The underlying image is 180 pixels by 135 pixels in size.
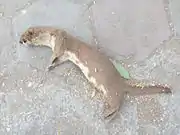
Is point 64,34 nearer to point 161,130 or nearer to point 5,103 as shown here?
point 5,103

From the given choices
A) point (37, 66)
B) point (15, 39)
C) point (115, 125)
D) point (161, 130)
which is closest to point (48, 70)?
point (37, 66)

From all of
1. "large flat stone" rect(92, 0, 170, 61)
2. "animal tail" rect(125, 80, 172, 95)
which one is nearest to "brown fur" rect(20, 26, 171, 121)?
"animal tail" rect(125, 80, 172, 95)

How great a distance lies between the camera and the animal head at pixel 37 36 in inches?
94.3

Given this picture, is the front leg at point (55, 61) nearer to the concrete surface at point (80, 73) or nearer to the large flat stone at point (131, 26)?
the concrete surface at point (80, 73)

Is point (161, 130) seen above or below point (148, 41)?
below

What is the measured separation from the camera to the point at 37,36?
2.40 meters

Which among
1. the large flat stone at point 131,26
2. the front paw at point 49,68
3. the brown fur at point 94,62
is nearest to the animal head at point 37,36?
the brown fur at point 94,62

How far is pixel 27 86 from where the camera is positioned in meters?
2.34

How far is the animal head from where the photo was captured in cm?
239

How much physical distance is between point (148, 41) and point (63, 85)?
0.49 meters

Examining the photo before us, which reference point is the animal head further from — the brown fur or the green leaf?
the green leaf

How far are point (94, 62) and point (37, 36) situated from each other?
0.32 meters

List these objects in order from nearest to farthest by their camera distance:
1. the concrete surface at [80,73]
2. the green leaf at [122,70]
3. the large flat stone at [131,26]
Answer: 1. the concrete surface at [80,73]
2. the green leaf at [122,70]
3. the large flat stone at [131,26]

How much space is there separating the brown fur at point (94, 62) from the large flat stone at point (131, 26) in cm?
16
